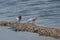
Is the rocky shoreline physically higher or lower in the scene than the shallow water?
higher

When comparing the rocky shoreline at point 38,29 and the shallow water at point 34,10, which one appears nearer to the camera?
the rocky shoreline at point 38,29

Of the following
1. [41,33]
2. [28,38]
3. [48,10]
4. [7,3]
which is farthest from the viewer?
[7,3]

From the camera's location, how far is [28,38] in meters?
17.5

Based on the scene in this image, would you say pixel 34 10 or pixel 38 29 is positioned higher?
pixel 38 29

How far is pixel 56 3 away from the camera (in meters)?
37.8

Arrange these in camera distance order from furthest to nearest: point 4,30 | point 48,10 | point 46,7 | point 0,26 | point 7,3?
point 7,3 → point 46,7 → point 48,10 → point 0,26 → point 4,30

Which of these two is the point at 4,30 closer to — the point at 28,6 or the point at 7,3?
the point at 28,6

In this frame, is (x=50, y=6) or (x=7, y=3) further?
(x=7, y=3)

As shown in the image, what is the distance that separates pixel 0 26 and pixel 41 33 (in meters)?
4.32

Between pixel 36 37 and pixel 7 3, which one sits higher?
pixel 36 37

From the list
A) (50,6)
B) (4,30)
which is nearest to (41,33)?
(4,30)

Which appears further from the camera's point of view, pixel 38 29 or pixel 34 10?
pixel 34 10

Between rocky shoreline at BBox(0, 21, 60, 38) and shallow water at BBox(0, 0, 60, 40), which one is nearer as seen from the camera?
rocky shoreline at BBox(0, 21, 60, 38)

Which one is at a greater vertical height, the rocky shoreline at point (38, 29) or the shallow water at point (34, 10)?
the rocky shoreline at point (38, 29)
